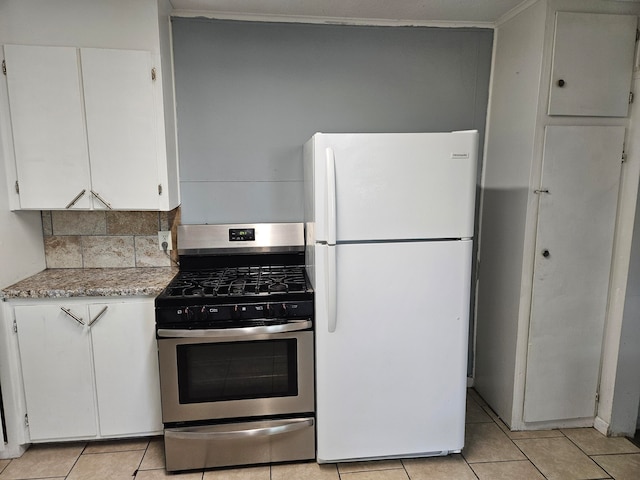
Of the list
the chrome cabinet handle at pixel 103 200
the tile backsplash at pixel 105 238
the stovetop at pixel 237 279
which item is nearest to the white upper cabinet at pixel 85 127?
the chrome cabinet handle at pixel 103 200

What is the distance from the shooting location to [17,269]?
215 centimetres

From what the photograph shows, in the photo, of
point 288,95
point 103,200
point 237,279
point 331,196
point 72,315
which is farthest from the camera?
point 288,95

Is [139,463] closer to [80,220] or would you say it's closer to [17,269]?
[17,269]

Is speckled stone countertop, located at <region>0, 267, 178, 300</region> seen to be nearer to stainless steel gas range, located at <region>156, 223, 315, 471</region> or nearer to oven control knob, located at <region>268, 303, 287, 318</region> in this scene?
stainless steel gas range, located at <region>156, 223, 315, 471</region>

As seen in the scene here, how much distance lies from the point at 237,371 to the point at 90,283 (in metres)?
0.89

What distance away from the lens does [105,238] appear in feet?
8.10

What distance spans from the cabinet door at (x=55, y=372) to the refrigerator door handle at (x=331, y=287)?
1207 mm

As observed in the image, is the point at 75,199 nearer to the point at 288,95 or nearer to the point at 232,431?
the point at 288,95

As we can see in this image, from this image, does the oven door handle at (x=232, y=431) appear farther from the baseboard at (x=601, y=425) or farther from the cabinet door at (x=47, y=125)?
the baseboard at (x=601, y=425)

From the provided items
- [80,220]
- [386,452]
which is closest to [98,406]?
[80,220]

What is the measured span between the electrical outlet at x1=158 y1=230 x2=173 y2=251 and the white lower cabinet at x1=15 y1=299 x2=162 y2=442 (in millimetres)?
498

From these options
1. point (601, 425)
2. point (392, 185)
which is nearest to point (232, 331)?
point (392, 185)

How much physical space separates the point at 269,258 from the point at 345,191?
83cm

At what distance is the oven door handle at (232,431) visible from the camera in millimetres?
1994
